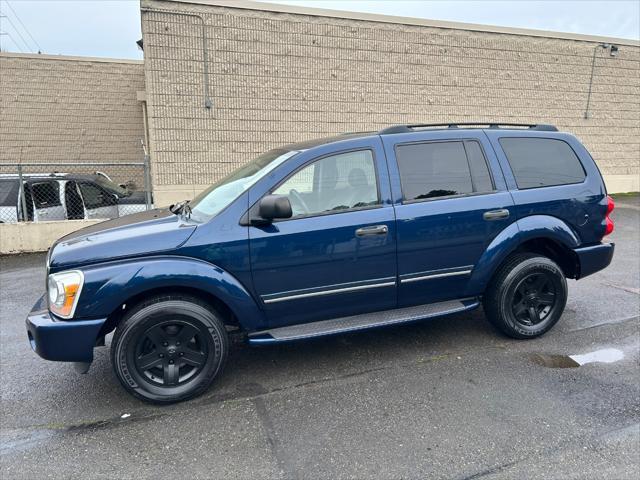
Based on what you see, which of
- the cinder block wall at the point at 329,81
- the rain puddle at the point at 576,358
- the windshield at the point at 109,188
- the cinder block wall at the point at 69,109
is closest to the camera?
the rain puddle at the point at 576,358

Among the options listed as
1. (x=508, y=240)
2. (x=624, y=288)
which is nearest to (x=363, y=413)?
(x=508, y=240)

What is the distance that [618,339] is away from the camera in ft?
13.5

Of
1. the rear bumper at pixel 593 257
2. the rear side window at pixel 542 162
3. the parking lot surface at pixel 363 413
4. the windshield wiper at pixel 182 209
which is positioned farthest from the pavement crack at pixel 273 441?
the rear bumper at pixel 593 257

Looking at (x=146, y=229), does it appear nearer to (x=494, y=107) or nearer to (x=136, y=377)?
(x=136, y=377)

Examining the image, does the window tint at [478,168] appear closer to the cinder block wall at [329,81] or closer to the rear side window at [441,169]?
the rear side window at [441,169]

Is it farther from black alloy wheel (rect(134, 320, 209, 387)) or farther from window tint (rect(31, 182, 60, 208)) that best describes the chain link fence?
black alloy wheel (rect(134, 320, 209, 387))

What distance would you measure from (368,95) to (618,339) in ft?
27.7

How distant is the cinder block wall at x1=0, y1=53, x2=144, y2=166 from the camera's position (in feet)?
45.6

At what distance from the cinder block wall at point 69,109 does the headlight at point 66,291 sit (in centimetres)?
1311

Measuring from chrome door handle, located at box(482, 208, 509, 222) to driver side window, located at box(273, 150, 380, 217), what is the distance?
98 cm

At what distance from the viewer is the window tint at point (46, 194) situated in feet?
26.9

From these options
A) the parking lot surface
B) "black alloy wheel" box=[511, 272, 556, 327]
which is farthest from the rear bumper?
the parking lot surface

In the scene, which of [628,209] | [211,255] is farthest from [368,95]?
[211,255]

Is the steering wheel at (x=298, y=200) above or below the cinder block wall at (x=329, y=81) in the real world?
below
